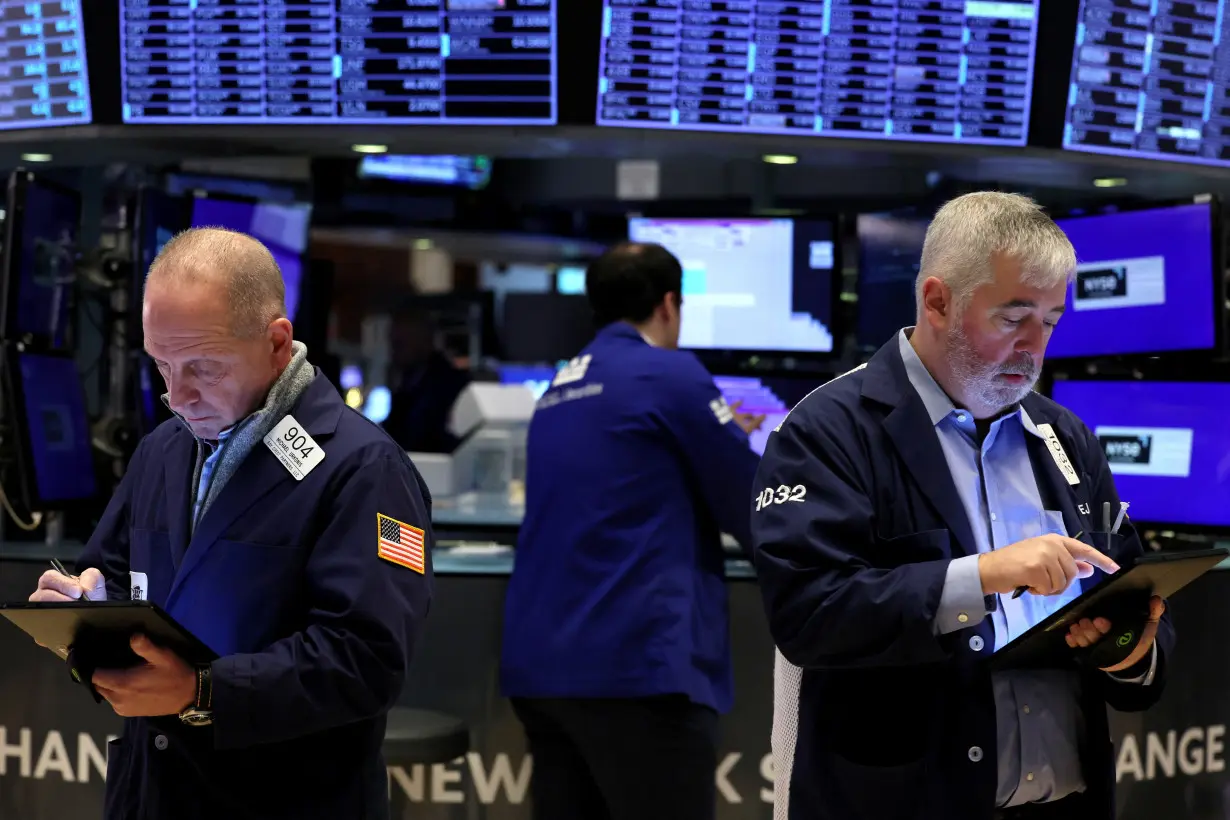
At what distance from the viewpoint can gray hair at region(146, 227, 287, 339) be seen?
191 centimetres

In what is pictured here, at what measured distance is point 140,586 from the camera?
2051 millimetres

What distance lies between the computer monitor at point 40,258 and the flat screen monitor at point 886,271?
2437 mm

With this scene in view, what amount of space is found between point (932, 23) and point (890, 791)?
281cm

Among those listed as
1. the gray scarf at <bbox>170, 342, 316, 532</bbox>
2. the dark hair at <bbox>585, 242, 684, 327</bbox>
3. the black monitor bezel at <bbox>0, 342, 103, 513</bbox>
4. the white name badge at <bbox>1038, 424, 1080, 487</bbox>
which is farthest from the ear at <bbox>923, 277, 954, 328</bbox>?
the black monitor bezel at <bbox>0, 342, 103, 513</bbox>

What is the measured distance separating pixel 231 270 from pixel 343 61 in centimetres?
220

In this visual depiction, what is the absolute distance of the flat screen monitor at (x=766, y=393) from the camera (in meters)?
4.21

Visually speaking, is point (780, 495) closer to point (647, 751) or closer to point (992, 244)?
point (992, 244)

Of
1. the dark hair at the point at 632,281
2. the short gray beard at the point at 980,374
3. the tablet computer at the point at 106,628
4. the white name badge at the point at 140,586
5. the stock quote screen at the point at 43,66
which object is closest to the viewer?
the tablet computer at the point at 106,628

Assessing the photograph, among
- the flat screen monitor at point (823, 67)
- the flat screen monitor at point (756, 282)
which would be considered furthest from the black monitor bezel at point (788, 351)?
the flat screen monitor at point (823, 67)

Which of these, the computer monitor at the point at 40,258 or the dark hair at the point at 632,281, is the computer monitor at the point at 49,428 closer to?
the computer monitor at the point at 40,258

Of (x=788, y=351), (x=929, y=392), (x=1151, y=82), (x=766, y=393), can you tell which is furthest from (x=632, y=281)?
(x=1151, y=82)

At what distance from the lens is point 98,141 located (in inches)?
163

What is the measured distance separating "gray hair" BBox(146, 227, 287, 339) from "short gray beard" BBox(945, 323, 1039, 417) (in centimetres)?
99

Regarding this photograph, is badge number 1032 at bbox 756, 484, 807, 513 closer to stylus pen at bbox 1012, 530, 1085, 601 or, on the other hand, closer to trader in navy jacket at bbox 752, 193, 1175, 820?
trader in navy jacket at bbox 752, 193, 1175, 820
